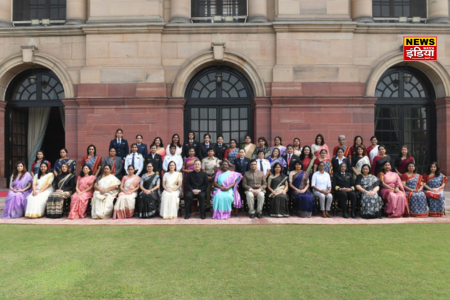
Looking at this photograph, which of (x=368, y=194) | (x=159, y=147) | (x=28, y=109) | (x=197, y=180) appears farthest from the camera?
(x=28, y=109)

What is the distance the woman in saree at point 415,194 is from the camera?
7953 mm

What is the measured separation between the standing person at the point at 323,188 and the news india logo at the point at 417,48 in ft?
20.9

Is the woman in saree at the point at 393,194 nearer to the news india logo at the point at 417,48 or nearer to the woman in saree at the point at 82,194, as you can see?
the news india logo at the point at 417,48

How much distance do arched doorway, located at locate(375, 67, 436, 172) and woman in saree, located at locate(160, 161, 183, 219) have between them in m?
7.72

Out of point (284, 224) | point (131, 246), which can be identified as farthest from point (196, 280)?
point (284, 224)

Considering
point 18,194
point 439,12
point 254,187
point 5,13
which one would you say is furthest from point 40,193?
point 439,12

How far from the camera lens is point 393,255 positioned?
15.9 ft

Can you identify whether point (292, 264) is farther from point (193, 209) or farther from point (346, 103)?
point (346, 103)

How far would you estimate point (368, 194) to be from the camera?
7855 millimetres

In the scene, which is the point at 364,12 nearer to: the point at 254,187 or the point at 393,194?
the point at 393,194

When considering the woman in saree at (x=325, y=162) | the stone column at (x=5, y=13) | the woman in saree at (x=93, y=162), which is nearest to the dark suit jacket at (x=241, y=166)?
the woman in saree at (x=325, y=162)

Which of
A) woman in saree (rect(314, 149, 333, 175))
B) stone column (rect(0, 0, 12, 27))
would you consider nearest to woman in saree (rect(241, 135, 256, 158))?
woman in saree (rect(314, 149, 333, 175))

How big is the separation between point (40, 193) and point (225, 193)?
4413mm

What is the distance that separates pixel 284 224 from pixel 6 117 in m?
11.4
